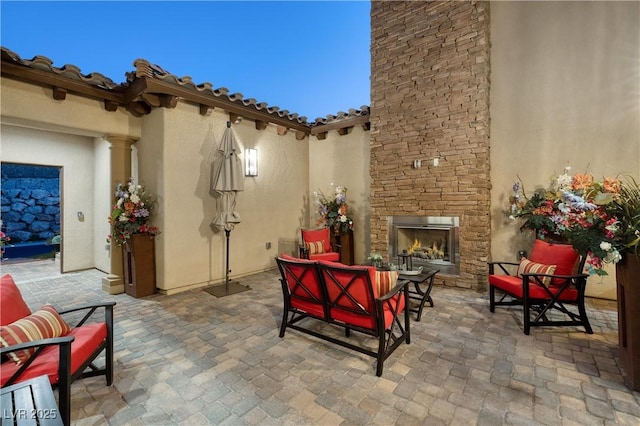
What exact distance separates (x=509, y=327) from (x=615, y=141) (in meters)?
3.23

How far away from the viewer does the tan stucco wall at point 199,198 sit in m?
4.57

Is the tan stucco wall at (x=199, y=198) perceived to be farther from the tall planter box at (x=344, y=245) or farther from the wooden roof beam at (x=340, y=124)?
the tall planter box at (x=344, y=245)

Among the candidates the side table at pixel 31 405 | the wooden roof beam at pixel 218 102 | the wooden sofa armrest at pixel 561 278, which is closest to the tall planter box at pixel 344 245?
the wooden roof beam at pixel 218 102

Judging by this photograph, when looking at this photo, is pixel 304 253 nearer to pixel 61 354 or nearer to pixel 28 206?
pixel 61 354

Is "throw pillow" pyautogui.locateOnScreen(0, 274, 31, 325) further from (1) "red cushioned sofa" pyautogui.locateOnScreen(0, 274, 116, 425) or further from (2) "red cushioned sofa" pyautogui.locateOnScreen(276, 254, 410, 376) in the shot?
(2) "red cushioned sofa" pyautogui.locateOnScreen(276, 254, 410, 376)

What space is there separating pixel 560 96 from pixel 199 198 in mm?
6110

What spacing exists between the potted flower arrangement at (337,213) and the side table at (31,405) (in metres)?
5.12

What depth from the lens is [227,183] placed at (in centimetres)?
468

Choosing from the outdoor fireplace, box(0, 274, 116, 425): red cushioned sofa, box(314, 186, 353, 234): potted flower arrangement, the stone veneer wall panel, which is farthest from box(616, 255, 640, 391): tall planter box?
box(314, 186, 353, 234): potted flower arrangement

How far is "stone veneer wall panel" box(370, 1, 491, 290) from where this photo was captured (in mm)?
4605

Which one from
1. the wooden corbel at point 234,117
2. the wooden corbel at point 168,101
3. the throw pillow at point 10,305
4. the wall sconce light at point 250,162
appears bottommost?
the throw pillow at point 10,305

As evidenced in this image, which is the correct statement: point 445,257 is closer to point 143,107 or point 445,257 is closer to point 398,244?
point 398,244

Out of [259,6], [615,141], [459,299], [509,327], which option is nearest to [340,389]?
[509,327]

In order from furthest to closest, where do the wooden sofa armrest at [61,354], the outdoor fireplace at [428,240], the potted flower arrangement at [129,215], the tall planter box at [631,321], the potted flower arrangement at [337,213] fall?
the potted flower arrangement at [337,213] → the outdoor fireplace at [428,240] → the potted flower arrangement at [129,215] → the tall planter box at [631,321] → the wooden sofa armrest at [61,354]
